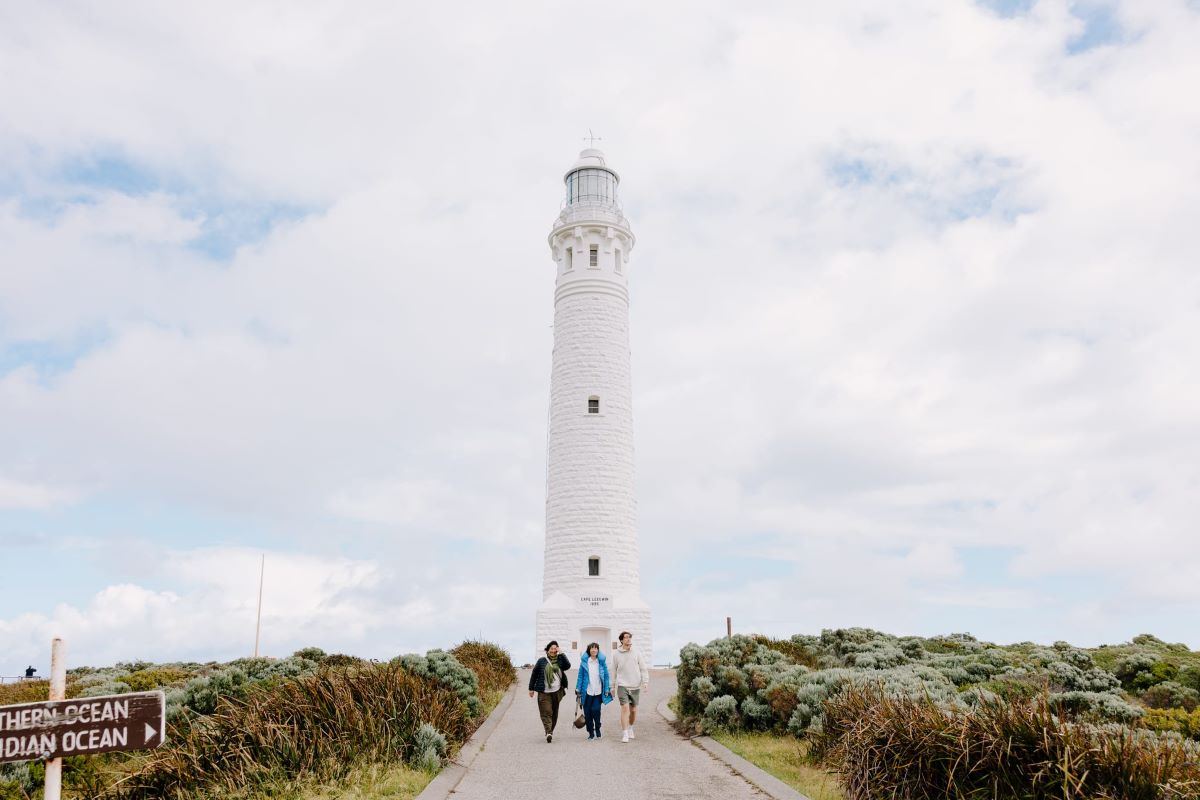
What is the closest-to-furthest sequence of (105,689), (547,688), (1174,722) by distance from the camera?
(1174,722)
(547,688)
(105,689)

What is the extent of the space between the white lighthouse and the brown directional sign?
2322cm

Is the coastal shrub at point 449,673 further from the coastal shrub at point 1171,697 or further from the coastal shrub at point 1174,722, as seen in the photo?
the coastal shrub at point 1171,697

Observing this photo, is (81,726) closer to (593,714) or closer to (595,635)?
(593,714)

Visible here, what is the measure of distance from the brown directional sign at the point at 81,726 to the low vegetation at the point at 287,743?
11.5 feet

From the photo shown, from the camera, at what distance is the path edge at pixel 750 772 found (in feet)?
31.6

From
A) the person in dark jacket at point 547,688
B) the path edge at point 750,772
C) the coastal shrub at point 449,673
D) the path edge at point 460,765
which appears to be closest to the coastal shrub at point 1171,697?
the path edge at point 750,772

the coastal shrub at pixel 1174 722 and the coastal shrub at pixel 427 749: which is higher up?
the coastal shrub at pixel 1174 722

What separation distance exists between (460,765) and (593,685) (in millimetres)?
3299

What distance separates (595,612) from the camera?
95.0 feet

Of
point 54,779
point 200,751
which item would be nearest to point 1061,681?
point 200,751

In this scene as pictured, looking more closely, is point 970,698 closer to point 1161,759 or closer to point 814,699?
point 814,699

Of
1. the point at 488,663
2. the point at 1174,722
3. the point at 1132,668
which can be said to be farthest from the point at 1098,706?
the point at 488,663

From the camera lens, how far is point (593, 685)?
1459 centimetres

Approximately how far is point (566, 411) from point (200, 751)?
68.7 ft
